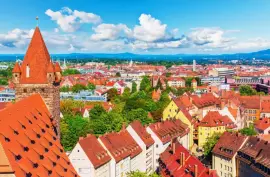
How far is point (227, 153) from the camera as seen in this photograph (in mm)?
82000

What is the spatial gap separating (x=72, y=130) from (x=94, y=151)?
33372 mm

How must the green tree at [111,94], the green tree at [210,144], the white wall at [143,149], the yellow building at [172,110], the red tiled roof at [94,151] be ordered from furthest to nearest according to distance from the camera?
the green tree at [111,94] → the yellow building at [172,110] → the green tree at [210,144] → the white wall at [143,149] → the red tiled roof at [94,151]

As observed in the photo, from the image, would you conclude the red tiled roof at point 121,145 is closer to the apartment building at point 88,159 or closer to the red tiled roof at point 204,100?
the apartment building at point 88,159

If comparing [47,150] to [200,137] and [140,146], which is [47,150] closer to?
[140,146]

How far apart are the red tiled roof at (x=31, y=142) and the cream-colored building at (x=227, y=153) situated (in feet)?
126

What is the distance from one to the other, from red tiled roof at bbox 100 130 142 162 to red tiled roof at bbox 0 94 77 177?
17.4 meters

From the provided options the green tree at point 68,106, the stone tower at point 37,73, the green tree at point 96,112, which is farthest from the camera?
the green tree at point 68,106

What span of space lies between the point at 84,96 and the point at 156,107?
44461mm

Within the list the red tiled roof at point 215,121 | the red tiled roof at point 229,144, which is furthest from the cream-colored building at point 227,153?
the red tiled roof at point 215,121

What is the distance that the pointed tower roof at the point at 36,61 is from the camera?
199ft

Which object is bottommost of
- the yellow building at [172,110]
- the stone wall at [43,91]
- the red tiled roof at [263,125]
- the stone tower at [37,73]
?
the red tiled roof at [263,125]

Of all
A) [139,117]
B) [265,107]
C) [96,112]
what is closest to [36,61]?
[139,117]

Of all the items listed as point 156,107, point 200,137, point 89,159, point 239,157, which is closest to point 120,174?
point 89,159

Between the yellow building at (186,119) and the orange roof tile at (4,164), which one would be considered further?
the yellow building at (186,119)
